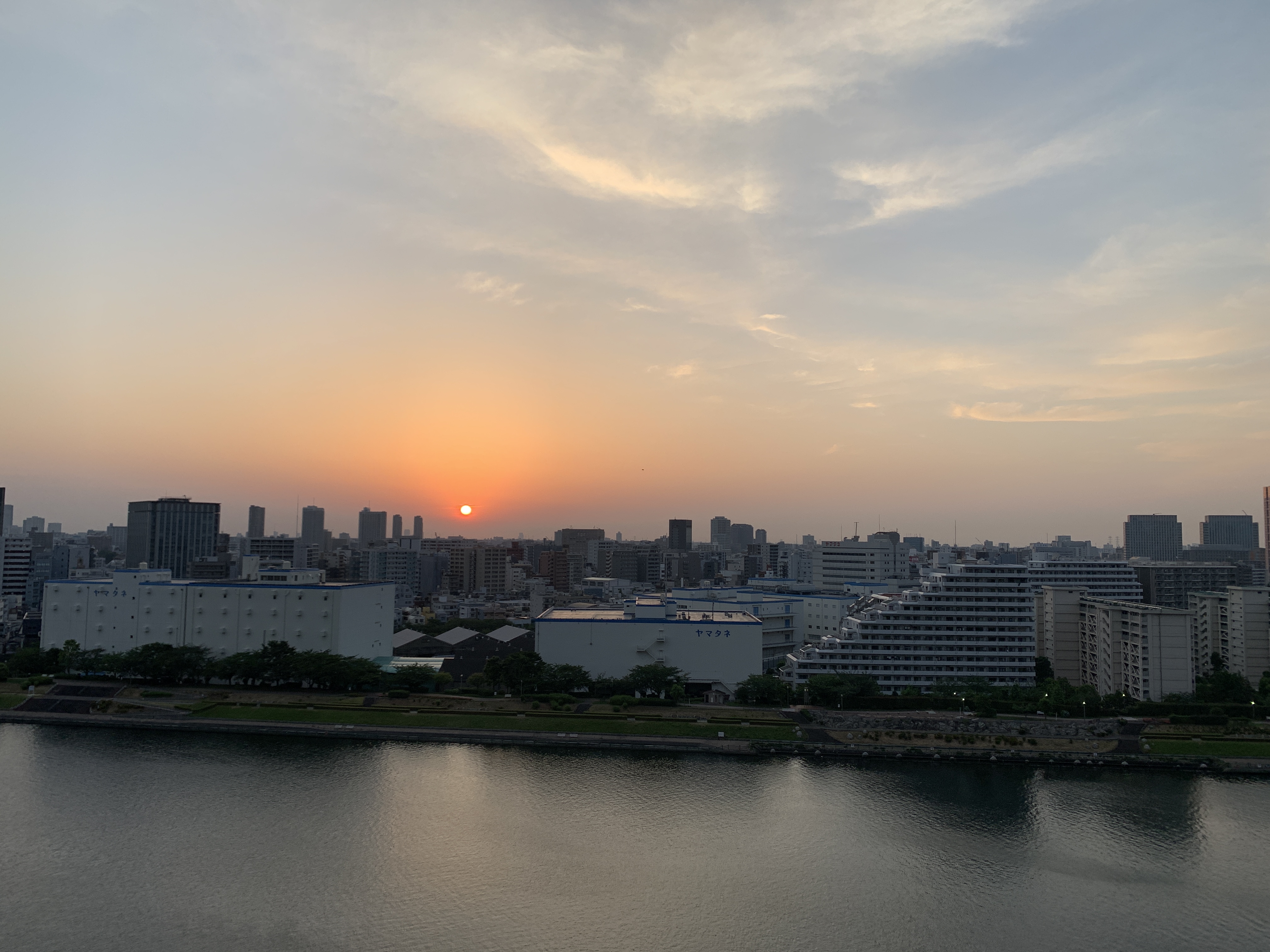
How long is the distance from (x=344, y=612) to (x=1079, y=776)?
29.9 metres

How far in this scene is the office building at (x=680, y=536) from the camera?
14762 cm

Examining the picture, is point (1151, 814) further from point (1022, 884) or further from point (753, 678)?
point (753, 678)

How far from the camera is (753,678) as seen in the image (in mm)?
32188

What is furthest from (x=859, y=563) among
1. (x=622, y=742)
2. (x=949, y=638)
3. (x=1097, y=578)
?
(x=622, y=742)

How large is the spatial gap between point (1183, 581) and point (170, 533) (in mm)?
97510

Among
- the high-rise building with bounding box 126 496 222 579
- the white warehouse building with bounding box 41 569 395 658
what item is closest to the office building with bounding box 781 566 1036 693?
the white warehouse building with bounding box 41 569 395 658

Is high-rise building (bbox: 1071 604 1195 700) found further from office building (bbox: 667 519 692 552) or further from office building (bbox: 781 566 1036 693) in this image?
office building (bbox: 667 519 692 552)

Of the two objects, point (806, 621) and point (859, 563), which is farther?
point (859, 563)

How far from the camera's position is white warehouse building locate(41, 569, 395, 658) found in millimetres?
37156

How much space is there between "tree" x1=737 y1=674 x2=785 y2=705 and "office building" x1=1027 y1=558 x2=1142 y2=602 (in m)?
25.9

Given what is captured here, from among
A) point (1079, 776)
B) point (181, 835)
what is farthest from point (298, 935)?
point (1079, 776)

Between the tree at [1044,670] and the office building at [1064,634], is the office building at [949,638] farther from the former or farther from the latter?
the office building at [1064,634]

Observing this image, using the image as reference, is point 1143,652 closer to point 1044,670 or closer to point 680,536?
point 1044,670

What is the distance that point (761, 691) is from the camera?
104ft
